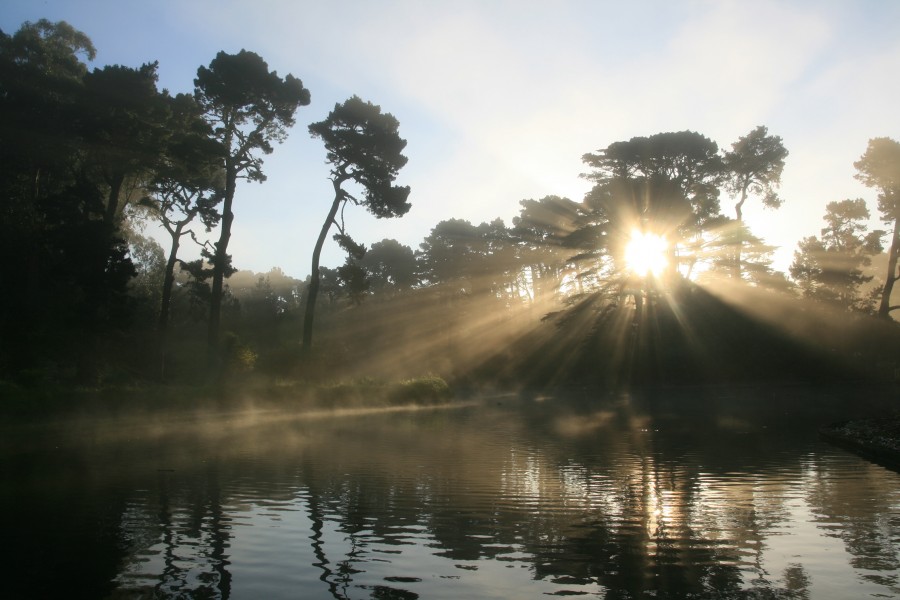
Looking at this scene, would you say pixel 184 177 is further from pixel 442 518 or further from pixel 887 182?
pixel 887 182

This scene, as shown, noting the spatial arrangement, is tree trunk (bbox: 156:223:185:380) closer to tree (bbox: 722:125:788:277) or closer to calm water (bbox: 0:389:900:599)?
calm water (bbox: 0:389:900:599)

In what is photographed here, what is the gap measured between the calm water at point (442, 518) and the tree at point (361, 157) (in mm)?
20558

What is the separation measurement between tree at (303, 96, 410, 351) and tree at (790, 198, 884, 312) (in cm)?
3512

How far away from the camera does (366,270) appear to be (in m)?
57.6

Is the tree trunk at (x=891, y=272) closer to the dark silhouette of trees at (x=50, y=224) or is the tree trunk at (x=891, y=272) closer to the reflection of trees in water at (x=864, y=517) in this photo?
the reflection of trees in water at (x=864, y=517)

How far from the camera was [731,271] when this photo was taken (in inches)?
2066

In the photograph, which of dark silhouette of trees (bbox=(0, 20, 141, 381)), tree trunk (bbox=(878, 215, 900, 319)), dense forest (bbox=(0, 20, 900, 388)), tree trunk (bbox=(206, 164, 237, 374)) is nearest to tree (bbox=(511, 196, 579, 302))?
dense forest (bbox=(0, 20, 900, 388))

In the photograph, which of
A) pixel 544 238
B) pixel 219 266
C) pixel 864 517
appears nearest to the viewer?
pixel 864 517

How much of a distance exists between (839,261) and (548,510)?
5232 cm

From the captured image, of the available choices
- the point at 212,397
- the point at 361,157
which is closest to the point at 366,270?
the point at 361,157

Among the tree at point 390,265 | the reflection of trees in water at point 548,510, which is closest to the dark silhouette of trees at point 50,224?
A: the reflection of trees in water at point 548,510

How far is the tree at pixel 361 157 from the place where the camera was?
126 feet

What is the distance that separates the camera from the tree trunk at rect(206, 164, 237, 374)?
35.8 m

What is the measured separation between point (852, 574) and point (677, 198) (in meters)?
45.1
